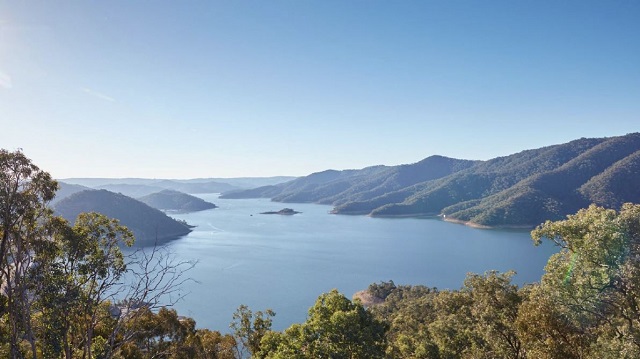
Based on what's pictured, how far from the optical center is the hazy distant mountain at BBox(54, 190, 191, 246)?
131238 mm

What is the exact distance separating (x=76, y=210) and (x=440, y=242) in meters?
123

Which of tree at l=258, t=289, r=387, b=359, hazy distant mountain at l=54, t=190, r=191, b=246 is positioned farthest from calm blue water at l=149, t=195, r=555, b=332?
tree at l=258, t=289, r=387, b=359

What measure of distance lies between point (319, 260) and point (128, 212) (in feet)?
267

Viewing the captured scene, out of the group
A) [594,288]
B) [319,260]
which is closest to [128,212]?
[319,260]

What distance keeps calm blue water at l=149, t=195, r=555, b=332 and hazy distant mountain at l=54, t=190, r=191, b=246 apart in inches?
351

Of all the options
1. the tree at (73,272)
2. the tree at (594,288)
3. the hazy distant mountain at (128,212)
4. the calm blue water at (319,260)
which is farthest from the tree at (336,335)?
the hazy distant mountain at (128,212)

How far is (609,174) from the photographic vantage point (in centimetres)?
16600

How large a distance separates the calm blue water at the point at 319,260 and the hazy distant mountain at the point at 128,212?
8927 millimetres

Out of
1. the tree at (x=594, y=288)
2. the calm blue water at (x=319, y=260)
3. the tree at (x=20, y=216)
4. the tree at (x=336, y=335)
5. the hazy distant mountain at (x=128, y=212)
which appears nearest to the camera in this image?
the tree at (x=20, y=216)

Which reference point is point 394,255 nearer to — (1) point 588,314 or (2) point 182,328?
(2) point 182,328

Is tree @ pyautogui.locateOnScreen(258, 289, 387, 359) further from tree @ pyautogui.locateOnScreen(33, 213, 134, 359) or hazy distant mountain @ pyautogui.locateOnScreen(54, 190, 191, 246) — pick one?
hazy distant mountain @ pyautogui.locateOnScreen(54, 190, 191, 246)

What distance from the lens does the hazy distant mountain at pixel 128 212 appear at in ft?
431

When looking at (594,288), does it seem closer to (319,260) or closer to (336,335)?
(336,335)

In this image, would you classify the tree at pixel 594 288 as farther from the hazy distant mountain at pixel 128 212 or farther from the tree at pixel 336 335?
the hazy distant mountain at pixel 128 212
